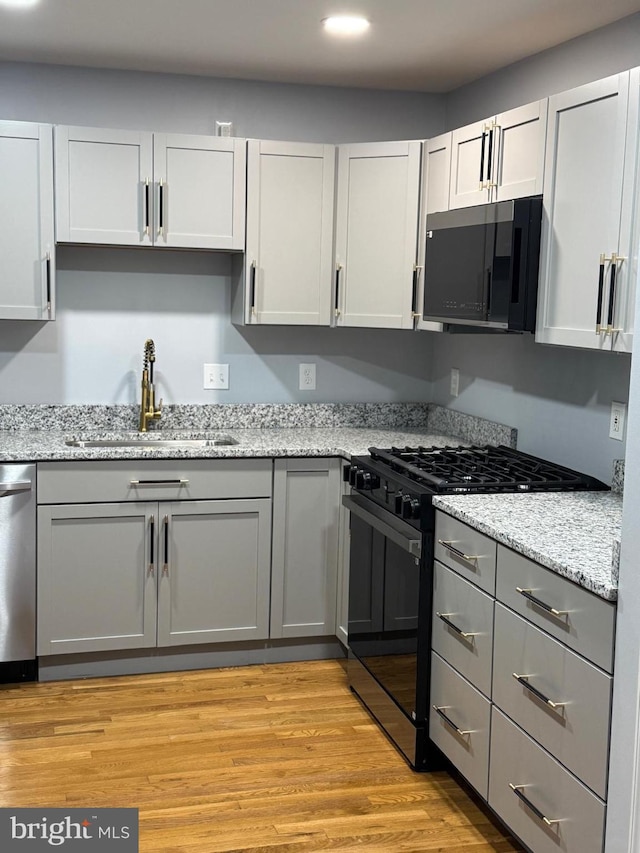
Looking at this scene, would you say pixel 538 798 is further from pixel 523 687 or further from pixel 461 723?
pixel 461 723

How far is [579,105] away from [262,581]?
6.89 ft

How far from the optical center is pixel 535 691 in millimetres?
2303

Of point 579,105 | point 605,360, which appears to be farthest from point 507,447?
point 579,105

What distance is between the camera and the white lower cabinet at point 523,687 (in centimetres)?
209

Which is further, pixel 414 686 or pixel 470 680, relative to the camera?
pixel 414 686

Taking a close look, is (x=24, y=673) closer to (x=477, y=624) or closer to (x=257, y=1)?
(x=477, y=624)

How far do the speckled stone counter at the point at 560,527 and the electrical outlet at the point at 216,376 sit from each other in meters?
1.63

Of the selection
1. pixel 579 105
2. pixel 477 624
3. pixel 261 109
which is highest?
pixel 261 109

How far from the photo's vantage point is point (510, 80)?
374 centimetres

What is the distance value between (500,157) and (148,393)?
1.76 meters

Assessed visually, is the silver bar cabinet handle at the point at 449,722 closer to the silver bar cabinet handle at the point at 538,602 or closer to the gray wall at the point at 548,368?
the silver bar cabinet handle at the point at 538,602

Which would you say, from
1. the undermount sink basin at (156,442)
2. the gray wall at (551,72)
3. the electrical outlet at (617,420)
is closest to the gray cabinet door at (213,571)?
the undermount sink basin at (156,442)

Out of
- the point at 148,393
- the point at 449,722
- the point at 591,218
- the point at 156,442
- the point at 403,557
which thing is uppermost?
the point at 591,218

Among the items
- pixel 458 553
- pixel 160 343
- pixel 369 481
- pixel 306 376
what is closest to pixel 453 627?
pixel 458 553
